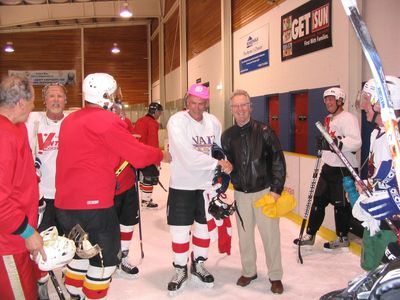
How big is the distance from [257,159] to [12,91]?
1.87m

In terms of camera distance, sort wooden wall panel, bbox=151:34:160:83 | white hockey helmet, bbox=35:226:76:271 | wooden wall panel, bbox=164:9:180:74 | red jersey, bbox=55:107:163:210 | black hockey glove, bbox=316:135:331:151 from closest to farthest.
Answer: white hockey helmet, bbox=35:226:76:271
red jersey, bbox=55:107:163:210
black hockey glove, bbox=316:135:331:151
wooden wall panel, bbox=164:9:180:74
wooden wall panel, bbox=151:34:160:83

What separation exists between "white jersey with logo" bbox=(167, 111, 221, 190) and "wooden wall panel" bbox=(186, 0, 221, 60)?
6465 millimetres

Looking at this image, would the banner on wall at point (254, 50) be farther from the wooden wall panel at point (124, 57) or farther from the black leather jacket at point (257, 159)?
the wooden wall panel at point (124, 57)

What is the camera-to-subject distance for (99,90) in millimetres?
2508

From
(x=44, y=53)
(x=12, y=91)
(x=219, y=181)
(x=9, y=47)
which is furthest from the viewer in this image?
(x=44, y=53)

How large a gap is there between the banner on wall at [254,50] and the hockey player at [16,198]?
17.6 ft

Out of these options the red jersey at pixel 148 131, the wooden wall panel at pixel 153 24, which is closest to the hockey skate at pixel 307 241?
the red jersey at pixel 148 131

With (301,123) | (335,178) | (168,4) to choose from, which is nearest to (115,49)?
(168,4)

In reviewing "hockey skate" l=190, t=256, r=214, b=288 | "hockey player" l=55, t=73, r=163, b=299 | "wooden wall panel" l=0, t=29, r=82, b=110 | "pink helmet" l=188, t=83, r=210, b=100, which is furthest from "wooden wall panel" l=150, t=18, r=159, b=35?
"hockey player" l=55, t=73, r=163, b=299

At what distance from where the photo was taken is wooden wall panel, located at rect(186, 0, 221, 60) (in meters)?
9.62

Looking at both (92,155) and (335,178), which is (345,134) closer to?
(335,178)

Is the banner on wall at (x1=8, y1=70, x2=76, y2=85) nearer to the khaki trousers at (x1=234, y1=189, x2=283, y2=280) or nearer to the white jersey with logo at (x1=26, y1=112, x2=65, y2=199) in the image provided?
the white jersey with logo at (x1=26, y1=112, x2=65, y2=199)

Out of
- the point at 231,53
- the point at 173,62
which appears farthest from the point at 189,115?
the point at 173,62

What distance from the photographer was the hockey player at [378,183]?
5.97 ft
